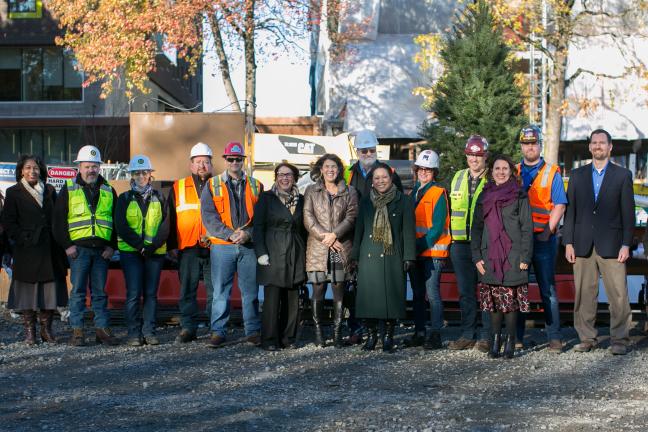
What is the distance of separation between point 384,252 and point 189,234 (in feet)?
7.40

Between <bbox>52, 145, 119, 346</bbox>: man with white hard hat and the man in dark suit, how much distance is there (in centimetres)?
494

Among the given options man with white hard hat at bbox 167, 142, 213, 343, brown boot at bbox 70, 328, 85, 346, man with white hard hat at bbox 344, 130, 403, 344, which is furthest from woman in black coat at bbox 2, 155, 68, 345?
man with white hard hat at bbox 344, 130, 403, 344

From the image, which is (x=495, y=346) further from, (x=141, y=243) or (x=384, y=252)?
(x=141, y=243)

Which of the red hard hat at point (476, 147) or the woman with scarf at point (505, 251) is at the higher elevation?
the red hard hat at point (476, 147)

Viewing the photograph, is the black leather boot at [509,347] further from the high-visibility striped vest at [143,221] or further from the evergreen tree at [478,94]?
the evergreen tree at [478,94]

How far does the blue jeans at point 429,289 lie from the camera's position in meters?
10.8

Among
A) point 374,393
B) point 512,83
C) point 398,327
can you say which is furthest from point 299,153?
point 374,393

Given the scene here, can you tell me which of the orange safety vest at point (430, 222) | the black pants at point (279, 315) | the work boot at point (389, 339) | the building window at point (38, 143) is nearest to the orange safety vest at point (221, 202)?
the black pants at point (279, 315)

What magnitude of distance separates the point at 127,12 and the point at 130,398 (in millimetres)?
23929

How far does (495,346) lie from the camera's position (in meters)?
10.1

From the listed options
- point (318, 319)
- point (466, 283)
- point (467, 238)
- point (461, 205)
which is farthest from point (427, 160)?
Answer: point (318, 319)

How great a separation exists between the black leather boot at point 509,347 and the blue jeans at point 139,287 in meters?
3.84

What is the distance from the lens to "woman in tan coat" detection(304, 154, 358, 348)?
10.8 meters

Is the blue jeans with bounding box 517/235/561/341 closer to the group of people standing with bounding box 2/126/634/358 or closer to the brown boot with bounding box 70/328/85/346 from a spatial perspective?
the group of people standing with bounding box 2/126/634/358
